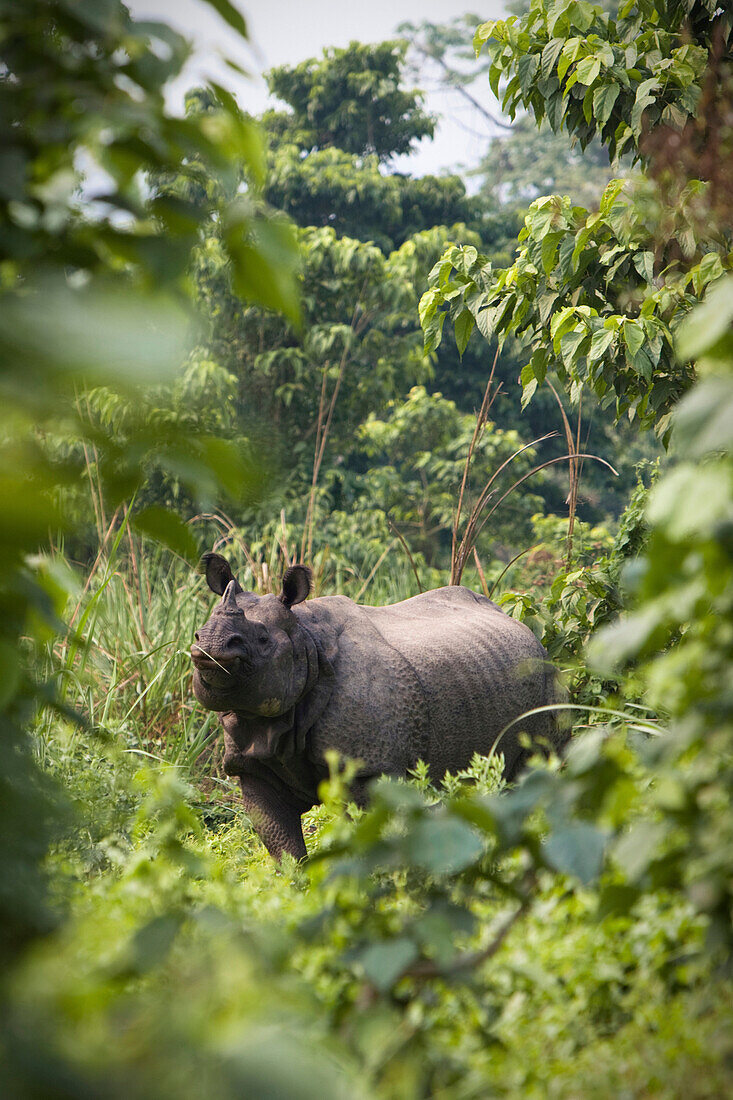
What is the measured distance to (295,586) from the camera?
3.14 metres

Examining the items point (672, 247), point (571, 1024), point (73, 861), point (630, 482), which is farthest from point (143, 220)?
point (630, 482)

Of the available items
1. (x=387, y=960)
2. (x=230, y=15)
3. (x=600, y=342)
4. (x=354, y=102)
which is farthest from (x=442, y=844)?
(x=354, y=102)

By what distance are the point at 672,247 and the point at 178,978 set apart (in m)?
3.15

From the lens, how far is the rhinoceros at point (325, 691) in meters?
2.91

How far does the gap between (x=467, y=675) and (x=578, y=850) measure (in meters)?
2.36

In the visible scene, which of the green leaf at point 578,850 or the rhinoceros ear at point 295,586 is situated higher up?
the green leaf at point 578,850

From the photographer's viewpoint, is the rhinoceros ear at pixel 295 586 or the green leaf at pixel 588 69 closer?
the rhinoceros ear at pixel 295 586

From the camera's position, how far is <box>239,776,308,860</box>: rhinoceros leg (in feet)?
10.5

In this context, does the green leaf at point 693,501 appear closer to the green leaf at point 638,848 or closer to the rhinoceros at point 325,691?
the green leaf at point 638,848

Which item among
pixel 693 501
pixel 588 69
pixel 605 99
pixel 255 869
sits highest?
pixel 588 69

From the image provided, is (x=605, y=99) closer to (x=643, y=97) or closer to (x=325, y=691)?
(x=643, y=97)

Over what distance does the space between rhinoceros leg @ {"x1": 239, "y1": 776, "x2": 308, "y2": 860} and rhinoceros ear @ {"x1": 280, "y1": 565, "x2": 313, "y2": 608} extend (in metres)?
0.60

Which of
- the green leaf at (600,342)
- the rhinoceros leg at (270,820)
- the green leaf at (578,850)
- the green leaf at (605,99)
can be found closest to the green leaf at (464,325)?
the green leaf at (600,342)

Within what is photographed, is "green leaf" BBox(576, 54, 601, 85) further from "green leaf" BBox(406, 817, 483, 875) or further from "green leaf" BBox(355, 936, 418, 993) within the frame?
"green leaf" BBox(355, 936, 418, 993)
